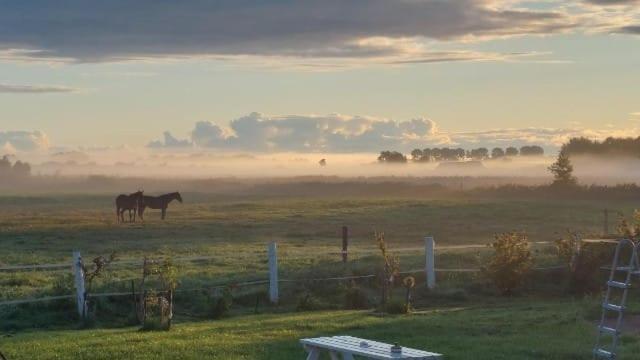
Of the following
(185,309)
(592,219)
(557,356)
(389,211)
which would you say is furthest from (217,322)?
(389,211)

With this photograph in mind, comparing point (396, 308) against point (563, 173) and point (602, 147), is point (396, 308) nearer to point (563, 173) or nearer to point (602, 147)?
point (563, 173)

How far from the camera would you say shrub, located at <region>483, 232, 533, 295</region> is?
27.6m

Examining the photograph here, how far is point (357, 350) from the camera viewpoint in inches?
511

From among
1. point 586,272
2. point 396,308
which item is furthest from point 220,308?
point 586,272

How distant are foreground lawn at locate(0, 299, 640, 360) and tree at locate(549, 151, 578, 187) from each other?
68.1 m

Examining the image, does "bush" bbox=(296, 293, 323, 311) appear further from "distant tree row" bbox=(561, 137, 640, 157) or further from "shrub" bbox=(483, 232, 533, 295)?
"distant tree row" bbox=(561, 137, 640, 157)

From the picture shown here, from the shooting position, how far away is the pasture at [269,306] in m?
18.4

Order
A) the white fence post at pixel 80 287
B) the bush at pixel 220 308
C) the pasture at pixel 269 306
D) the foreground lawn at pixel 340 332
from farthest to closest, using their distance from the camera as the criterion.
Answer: the bush at pixel 220 308
the white fence post at pixel 80 287
the pasture at pixel 269 306
the foreground lawn at pixel 340 332

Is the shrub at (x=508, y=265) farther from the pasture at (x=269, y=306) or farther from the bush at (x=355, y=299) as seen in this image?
the bush at (x=355, y=299)

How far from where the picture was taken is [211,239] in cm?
4656

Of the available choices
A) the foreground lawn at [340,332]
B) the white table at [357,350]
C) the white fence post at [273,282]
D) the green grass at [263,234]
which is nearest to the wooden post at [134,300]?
the foreground lawn at [340,332]

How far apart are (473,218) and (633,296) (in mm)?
34911

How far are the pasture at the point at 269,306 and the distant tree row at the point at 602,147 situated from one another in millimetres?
89506

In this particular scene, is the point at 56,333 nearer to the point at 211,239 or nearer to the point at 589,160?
the point at 211,239
